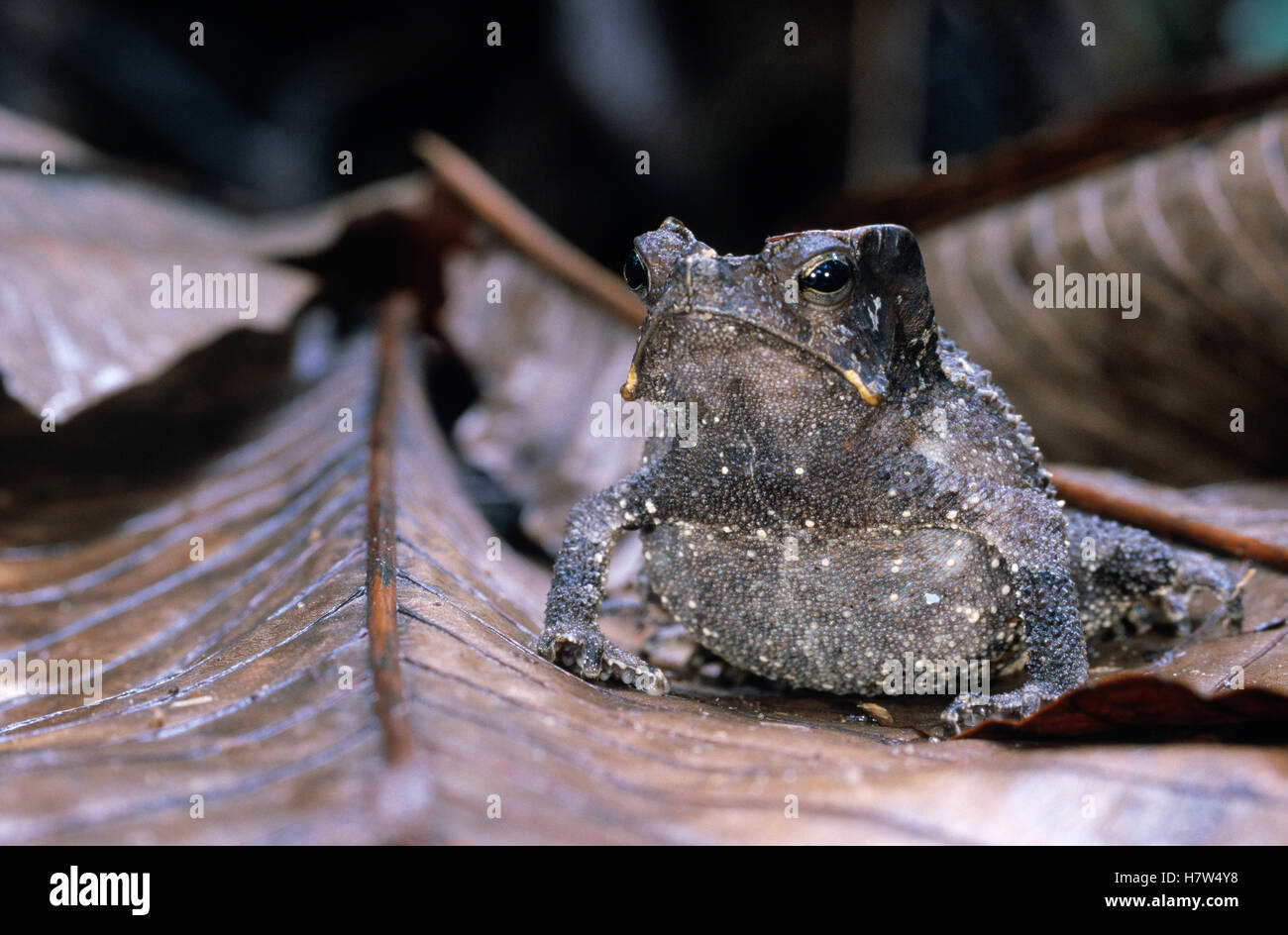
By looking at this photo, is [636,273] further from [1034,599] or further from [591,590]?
[1034,599]

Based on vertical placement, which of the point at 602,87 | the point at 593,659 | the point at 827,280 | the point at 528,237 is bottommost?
the point at 593,659

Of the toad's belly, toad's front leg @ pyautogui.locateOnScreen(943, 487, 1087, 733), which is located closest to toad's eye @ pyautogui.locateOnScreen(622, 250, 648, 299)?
the toad's belly

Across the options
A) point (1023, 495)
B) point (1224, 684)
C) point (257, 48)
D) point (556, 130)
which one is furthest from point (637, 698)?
point (257, 48)

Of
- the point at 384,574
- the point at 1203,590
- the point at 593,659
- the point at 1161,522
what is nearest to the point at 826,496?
the point at 593,659

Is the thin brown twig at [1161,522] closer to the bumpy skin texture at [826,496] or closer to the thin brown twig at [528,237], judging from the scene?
the bumpy skin texture at [826,496]

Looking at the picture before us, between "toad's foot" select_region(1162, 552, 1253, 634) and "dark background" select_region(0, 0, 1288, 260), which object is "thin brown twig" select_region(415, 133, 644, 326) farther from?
"toad's foot" select_region(1162, 552, 1253, 634)

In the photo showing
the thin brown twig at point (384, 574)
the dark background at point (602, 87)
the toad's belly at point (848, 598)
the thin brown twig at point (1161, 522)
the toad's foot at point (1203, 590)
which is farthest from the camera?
the dark background at point (602, 87)

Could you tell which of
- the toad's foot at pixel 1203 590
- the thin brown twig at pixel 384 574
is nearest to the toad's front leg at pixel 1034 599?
the toad's foot at pixel 1203 590
